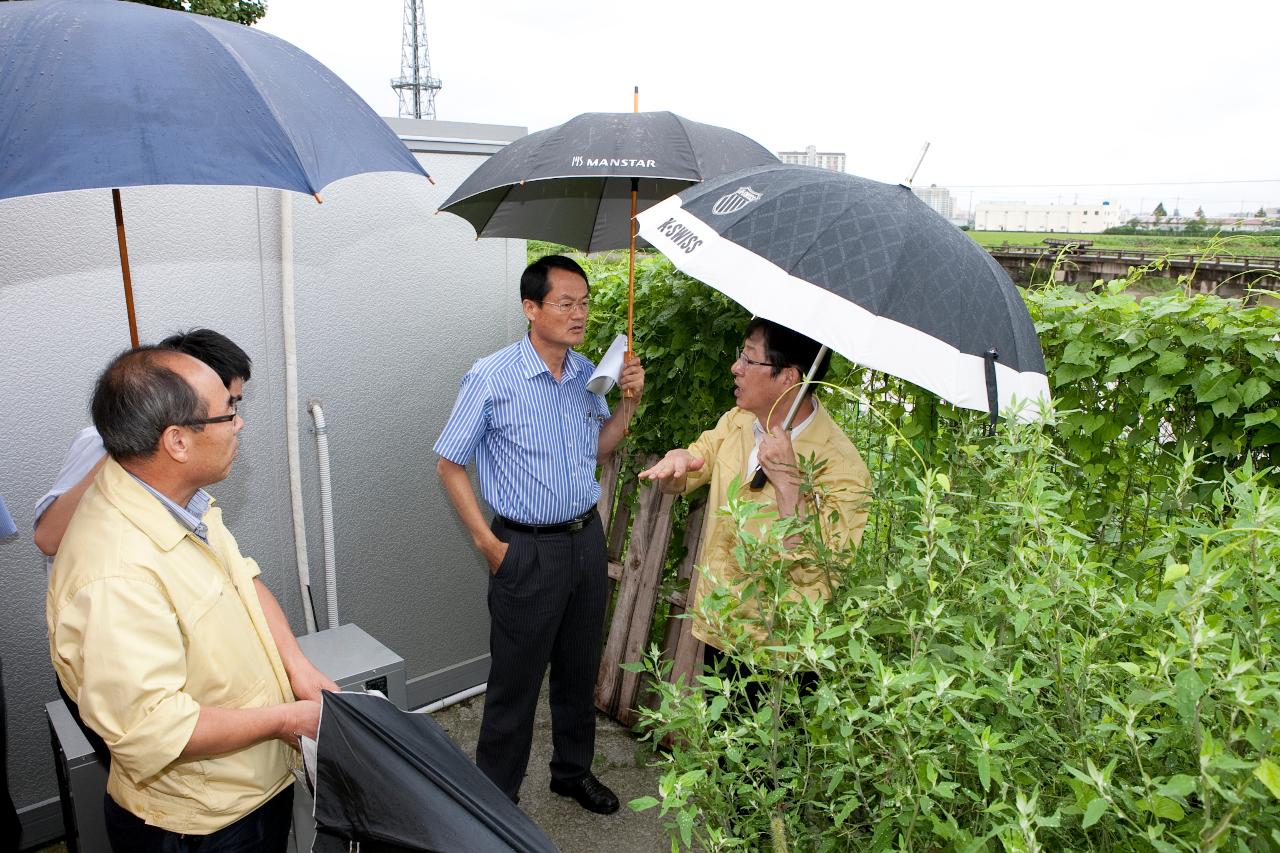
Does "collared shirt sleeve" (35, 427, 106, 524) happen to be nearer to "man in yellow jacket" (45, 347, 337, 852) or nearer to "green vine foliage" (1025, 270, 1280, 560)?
"man in yellow jacket" (45, 347, 337, 852)

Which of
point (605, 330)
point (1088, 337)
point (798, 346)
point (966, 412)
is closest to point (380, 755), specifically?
point (798, 346)

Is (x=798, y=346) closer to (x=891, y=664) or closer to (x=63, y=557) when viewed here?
(x=891, y=664)

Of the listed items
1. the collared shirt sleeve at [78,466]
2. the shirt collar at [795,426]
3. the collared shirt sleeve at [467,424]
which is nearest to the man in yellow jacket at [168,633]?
the collared shirt sleeve at [78,466]

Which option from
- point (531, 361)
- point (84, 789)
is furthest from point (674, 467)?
point (84, 789)

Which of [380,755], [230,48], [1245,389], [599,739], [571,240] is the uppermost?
[230,48]

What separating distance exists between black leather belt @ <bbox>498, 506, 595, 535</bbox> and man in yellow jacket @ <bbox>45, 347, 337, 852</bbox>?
3.56 ft

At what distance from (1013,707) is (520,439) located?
2.07 m

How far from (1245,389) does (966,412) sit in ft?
2.34

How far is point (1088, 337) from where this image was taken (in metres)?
2.60

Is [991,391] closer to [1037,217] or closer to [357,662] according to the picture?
[357,662]

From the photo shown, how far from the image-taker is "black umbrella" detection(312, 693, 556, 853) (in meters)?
1.69

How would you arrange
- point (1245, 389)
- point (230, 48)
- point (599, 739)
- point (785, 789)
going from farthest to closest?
1. point (599, 739)
2. point (1245, 389)
3. point (230, 48)
4. point (785, 789)

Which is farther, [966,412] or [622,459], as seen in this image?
[622,459]

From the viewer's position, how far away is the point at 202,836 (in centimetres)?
195
